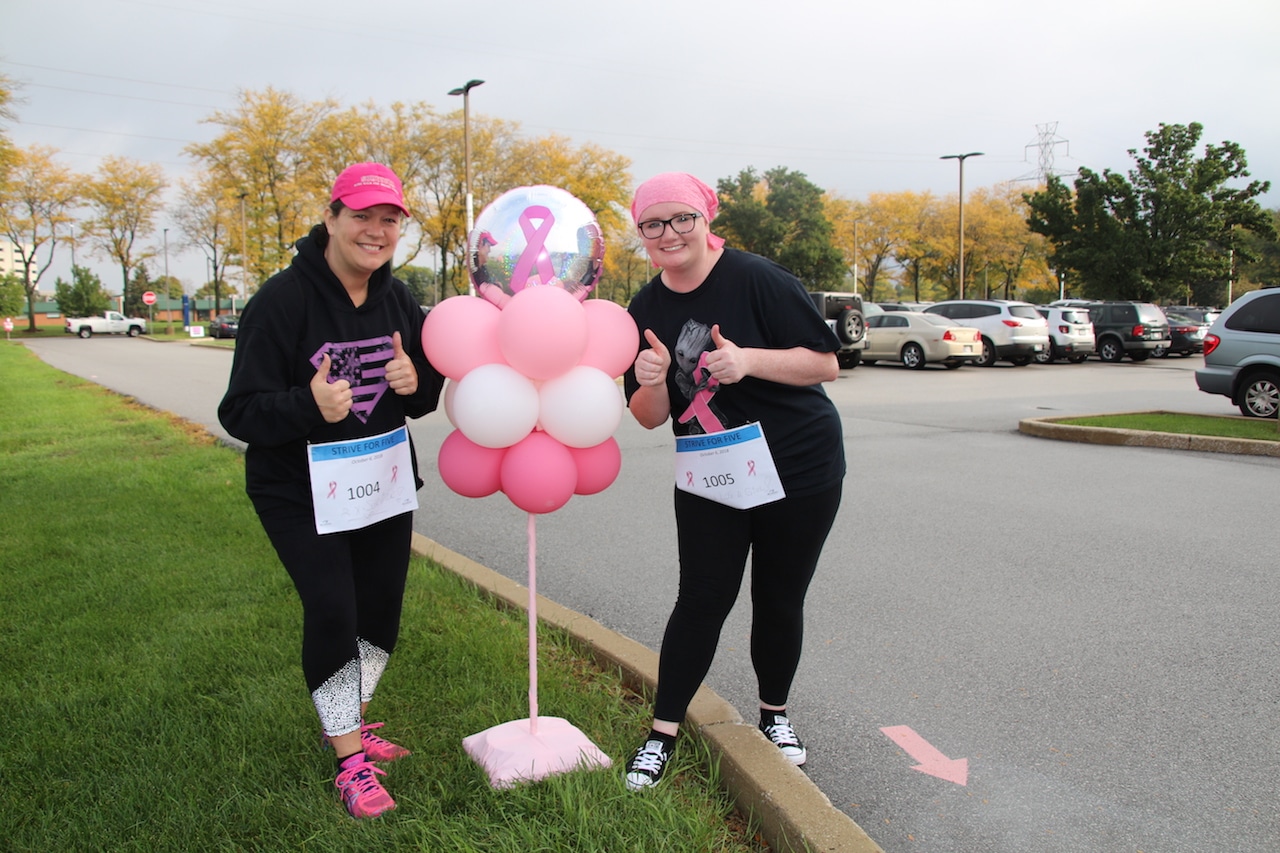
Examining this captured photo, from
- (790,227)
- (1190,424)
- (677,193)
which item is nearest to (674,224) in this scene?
(677,193)

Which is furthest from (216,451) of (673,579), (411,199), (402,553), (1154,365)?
(411,199)

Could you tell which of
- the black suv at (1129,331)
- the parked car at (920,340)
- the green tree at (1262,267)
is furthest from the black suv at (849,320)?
the green tree at (1262,267)

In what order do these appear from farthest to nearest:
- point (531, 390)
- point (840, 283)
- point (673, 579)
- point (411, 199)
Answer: point (840, 283) → point (411, 199) → point (673, 579) → point (531, 390)

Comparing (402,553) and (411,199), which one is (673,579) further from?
(411,199)

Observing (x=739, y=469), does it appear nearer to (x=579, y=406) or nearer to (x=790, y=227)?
(x=579, y=406)

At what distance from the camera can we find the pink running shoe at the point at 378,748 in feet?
8.96

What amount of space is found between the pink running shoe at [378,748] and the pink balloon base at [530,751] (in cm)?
20

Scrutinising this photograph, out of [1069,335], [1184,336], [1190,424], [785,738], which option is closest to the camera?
[785,738]

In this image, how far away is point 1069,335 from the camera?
79.0 feet

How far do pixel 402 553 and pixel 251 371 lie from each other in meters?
0.73

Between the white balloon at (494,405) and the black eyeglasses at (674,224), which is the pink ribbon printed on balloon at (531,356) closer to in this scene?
the white balloon at (494,405)

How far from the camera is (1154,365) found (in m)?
24.2

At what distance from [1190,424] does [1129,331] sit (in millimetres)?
15614

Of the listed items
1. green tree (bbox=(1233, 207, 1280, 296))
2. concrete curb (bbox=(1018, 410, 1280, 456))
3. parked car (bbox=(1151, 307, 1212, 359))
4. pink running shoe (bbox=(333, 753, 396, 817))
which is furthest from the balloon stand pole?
green tree (bbox=(1233, 207, 1280, 296))
